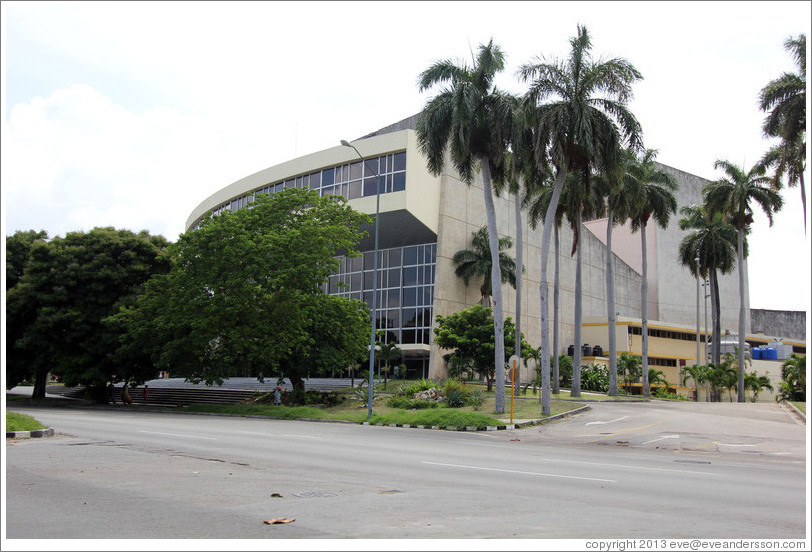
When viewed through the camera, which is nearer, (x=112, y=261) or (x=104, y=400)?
(x=112, y=261)

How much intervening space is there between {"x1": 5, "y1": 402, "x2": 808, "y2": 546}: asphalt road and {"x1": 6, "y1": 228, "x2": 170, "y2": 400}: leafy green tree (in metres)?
19.4

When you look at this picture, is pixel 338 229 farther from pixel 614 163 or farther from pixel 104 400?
pixel 104 400

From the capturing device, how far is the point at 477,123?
1156 inches

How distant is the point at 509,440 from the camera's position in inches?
824

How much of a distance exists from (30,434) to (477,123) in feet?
70.1

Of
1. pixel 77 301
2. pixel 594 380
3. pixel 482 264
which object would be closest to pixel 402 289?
pixel 482 264

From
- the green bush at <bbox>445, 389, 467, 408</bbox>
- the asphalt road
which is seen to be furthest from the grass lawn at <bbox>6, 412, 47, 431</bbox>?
the green bush at <bbox>445, 389, 467, 408</bbox>

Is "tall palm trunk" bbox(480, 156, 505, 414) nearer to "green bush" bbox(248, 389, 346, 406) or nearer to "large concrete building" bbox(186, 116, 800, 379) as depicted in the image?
"green bush" bbox(248, 389, 346, 406)

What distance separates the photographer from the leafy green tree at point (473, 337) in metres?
39.9

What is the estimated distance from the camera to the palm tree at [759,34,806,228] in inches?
1125

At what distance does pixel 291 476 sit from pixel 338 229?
83.2 feet

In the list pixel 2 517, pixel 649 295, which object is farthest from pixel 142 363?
pixel 649 295

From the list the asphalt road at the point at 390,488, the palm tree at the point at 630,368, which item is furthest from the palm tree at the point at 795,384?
the asphalt road at the point at 390,488

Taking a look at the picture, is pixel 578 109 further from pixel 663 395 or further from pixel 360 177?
pixel 663 395
